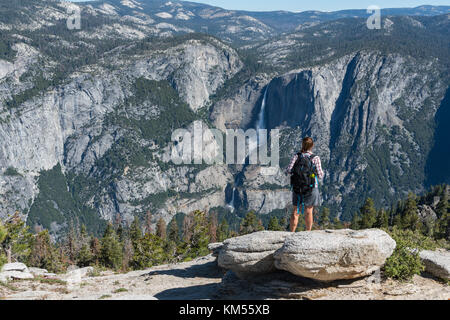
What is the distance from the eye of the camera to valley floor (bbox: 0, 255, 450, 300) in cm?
1808

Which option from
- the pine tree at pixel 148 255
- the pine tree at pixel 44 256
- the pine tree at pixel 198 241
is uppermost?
the pine tree at pixel 198 241

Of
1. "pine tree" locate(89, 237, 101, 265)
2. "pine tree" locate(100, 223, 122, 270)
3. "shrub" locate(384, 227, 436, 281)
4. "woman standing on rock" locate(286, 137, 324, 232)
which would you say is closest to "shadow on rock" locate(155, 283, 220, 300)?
"woman standing on rock" locate(286, 137, 324, 232)

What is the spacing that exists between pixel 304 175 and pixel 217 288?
28.2 feet

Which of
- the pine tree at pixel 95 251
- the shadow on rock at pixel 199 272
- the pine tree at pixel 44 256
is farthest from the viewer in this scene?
the pine tree at pixel 95 251

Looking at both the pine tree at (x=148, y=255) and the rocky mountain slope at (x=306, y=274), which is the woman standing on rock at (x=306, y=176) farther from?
the pine tree at (x=148, y=255)

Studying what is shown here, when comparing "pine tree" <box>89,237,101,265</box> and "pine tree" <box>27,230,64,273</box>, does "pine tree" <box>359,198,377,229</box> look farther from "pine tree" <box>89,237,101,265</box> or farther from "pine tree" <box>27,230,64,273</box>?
"pine tree" <box>27,230,64,273</box>

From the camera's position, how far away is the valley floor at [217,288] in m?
18.1

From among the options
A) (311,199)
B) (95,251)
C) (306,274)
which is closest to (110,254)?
(95,251)

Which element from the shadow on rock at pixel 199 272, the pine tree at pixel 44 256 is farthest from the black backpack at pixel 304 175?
the pine tree at pixel 44 256
